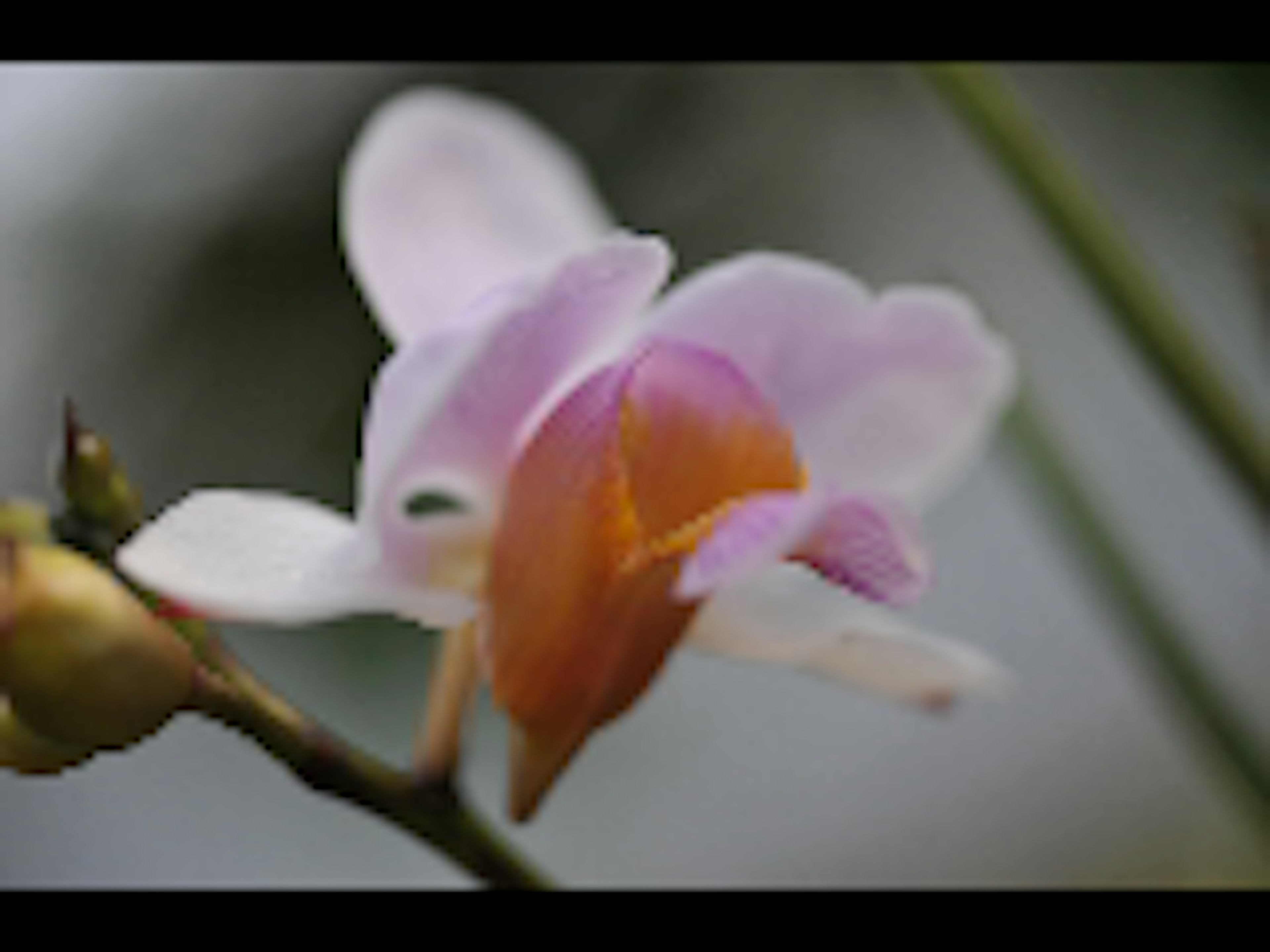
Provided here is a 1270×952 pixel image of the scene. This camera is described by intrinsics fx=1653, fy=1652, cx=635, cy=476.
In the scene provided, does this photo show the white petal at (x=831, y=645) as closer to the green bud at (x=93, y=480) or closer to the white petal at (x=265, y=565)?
the white petal at (x=265, y=565)

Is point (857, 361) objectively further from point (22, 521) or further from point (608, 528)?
point (22, 521)

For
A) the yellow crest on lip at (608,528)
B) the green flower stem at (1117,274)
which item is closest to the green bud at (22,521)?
the yellow crest on lip at (608,528)

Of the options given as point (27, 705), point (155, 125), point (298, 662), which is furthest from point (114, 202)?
point (27, 705)

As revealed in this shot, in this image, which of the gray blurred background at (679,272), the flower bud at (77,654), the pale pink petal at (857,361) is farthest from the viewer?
the gray blurred background at (679,272)

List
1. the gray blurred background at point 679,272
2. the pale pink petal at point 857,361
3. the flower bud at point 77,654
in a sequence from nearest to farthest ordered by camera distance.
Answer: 1. the flower bud at point 77,654
2. the pale pink petal at point 857,361
3. the gray blurred background at point 679,272

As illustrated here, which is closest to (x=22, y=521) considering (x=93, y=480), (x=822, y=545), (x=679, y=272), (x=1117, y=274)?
(x=93, y=480)

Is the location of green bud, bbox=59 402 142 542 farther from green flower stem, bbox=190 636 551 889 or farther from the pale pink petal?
the pale pink petal

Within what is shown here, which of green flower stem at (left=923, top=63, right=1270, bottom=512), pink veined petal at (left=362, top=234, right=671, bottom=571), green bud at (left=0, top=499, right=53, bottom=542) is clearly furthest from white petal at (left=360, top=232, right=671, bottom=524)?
green flower stem at (left=923, top=63, right=1270, bottom=512)
